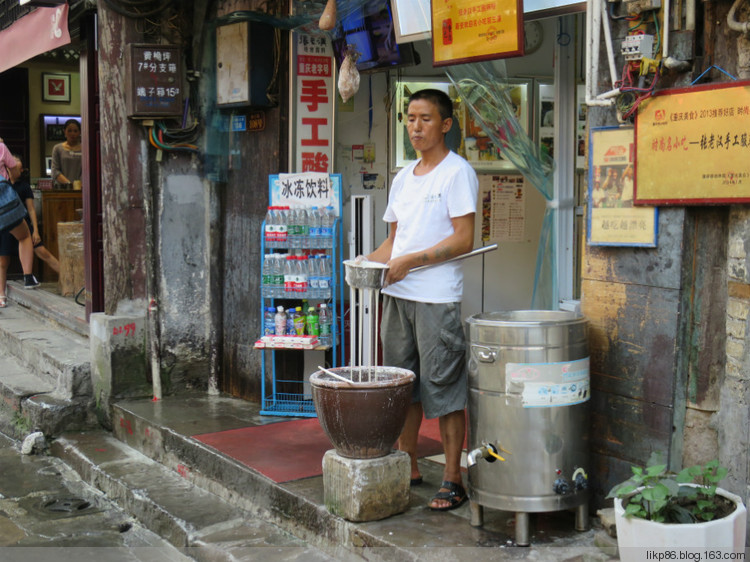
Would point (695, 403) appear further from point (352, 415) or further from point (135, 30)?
point (135, 30)

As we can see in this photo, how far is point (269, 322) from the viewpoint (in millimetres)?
6586

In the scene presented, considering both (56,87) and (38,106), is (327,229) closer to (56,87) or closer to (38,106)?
(38,106)

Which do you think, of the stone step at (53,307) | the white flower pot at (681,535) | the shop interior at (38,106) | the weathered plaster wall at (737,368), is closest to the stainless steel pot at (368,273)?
the weathered plaster wall at (737,368)

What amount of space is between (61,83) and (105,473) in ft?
32.2

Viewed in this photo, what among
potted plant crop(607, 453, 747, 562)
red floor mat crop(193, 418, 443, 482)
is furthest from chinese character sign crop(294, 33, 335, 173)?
potted plant crop(607, 453, 747, 562)

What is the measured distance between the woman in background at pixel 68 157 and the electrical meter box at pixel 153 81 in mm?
5122

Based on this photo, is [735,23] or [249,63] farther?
[249,63]

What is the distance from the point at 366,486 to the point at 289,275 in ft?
8.00

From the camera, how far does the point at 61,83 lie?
14375mm

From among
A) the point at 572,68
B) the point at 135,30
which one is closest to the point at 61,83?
the point at 135,30

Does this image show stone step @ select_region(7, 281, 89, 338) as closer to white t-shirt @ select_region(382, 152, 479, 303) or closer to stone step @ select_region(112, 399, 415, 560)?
stone step @ select_region(112, 399, 415, 560)

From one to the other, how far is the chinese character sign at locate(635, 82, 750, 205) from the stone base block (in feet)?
5.80

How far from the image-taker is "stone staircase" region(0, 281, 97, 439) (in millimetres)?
7262

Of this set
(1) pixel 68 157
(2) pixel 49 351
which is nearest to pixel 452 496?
(2) pixel 49 351
